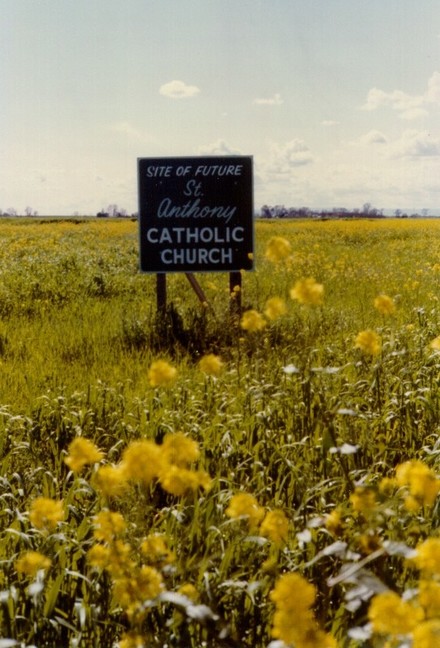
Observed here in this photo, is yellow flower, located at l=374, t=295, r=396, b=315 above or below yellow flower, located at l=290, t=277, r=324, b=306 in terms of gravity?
below

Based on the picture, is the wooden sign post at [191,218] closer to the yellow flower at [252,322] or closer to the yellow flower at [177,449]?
the yellow flower at [252,322]

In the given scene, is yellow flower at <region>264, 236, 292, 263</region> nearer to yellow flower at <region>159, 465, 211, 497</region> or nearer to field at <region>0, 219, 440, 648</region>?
field at <region>0, 219, 440, 648</region>

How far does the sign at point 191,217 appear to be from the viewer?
24.7 feet

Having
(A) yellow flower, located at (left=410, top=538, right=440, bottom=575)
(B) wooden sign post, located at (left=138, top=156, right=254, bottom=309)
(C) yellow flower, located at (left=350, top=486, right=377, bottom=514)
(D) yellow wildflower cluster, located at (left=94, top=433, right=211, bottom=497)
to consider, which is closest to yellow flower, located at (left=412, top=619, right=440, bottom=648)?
(A) yellow flower, located at (left=410, top=538, right=440, bottom=575)

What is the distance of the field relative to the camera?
1723mm

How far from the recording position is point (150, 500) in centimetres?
340

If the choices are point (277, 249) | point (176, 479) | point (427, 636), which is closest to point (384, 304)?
point (277, 249)

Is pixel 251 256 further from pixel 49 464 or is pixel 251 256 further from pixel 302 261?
pixel 302 261

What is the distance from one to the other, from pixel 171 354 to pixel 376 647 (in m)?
4.55

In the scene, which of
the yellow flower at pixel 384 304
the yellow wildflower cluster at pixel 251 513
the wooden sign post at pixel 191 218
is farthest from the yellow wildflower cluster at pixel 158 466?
A: the wooden sign post at pixel 191 218

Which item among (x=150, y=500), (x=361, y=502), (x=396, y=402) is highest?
(x=361, y=502)

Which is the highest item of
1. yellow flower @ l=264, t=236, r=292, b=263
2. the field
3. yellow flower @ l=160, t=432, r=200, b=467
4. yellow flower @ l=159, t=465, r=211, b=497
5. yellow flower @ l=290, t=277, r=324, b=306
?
yellow flower @ l=264, t=236, r=292, b=263

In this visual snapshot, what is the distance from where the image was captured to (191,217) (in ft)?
24.8

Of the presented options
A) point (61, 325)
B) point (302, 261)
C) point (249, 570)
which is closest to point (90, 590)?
point (249, 570)
